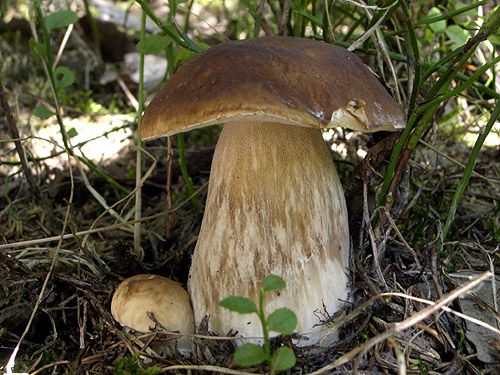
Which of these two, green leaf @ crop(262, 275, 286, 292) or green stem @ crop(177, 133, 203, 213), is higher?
green leaf @ crop(262, 275, 286, 292)

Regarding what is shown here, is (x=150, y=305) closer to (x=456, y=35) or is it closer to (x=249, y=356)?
(x=249, y=356)

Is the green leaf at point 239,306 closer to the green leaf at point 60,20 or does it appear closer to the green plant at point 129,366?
the green plant at point 129,366

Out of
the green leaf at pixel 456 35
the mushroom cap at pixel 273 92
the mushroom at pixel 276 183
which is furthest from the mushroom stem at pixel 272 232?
the green leaf at pixel 456 35

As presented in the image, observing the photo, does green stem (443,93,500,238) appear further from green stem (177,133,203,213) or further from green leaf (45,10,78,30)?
green leaf (45,10,78,30)

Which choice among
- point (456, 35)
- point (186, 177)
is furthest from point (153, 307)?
point (456, 35)

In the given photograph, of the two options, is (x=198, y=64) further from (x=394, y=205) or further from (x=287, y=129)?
(x=394, y=205)

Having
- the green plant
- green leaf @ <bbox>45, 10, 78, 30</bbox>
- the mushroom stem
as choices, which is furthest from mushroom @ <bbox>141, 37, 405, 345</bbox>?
green leaf @ <bbox>45, 10, 78, 30</bbox>

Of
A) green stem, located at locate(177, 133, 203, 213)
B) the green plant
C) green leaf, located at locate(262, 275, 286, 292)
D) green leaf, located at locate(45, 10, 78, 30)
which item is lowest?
the green plant

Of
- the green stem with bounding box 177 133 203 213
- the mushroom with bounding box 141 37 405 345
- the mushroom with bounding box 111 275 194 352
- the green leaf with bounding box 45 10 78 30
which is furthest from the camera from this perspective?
the green stem with bounding box 177 133 203 213
